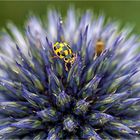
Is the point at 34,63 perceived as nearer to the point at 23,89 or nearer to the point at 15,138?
the point at 23,89

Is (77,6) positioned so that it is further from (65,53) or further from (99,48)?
(65,53)

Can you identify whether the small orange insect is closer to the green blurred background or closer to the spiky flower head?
the spiky flower head

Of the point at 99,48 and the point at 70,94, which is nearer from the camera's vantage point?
the point at 70,94

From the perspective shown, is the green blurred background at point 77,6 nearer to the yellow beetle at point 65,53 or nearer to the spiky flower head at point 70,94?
the spiky flower head at point 70,94

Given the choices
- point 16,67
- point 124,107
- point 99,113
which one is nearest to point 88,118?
point 99,113

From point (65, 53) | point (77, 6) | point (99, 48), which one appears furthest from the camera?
point (77, 6)

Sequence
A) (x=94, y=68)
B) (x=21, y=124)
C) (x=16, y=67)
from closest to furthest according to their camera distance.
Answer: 1. (x=21, y=124)
2. (x=94, y=68)
3. (x=16, y=67)

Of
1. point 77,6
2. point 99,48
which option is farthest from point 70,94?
point 77,6
